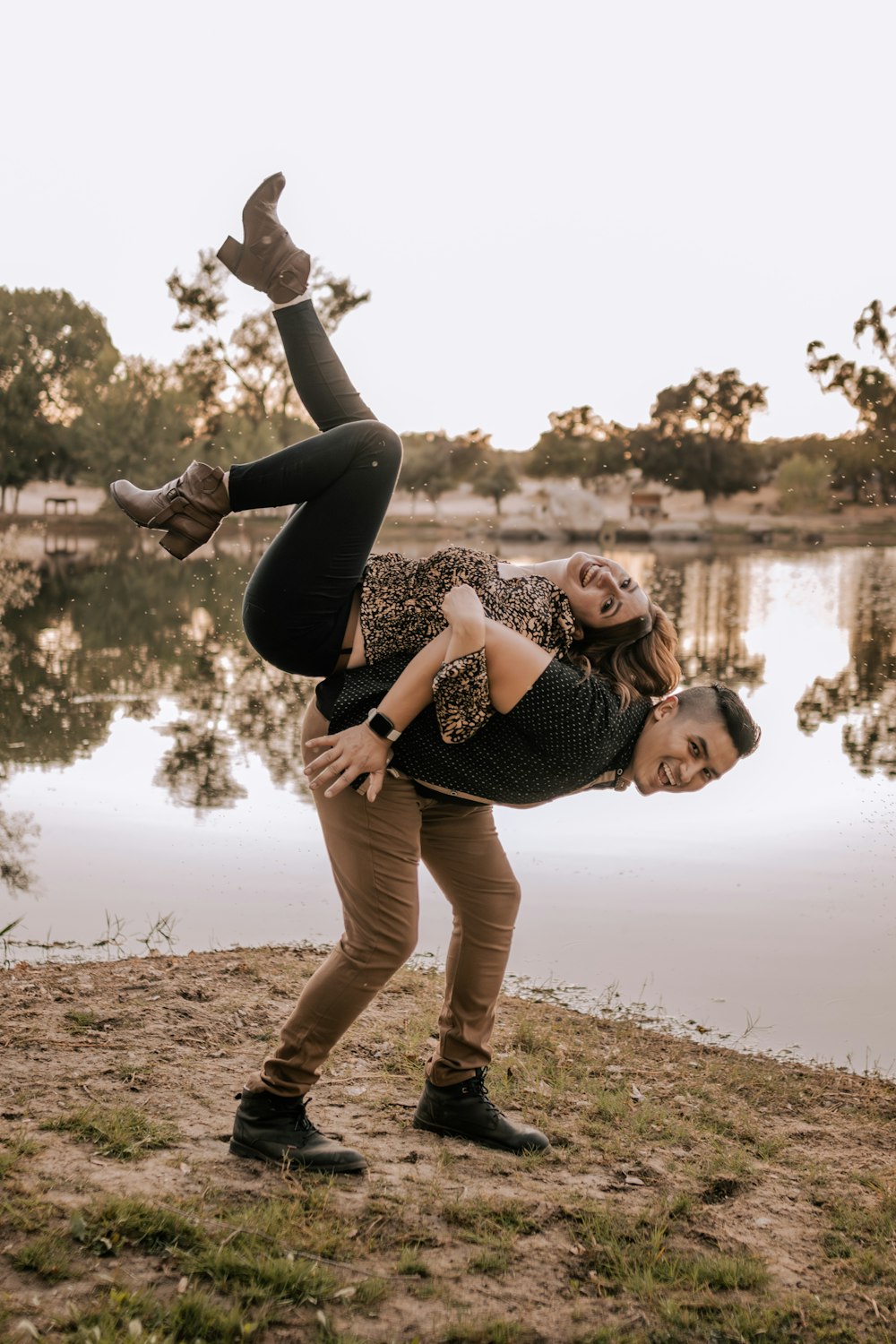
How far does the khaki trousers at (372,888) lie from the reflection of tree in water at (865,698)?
11.3 m

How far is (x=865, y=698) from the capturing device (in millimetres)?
20141

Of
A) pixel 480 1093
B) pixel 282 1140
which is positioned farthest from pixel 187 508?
pixel 480 1093

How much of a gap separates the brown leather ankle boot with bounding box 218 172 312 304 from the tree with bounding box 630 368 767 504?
4248 cm

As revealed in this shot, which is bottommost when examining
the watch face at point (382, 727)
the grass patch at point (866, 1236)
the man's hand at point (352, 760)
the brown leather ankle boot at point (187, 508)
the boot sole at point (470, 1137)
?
the grass patch at point (866, 1236)

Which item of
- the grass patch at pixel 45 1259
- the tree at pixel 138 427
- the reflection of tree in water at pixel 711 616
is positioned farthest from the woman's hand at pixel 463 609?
the tree at pixel 138 427

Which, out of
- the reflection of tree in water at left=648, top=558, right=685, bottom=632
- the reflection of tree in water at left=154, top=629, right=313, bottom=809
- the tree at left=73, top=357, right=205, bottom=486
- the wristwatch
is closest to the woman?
the wristwatch

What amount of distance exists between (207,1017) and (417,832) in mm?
1819

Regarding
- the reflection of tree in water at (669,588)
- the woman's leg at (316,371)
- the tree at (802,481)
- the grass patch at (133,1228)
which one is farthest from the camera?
the tree at (802,481)

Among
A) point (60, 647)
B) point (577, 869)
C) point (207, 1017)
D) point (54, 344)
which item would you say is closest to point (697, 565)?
point (60, 647)

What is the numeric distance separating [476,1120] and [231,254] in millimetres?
2526

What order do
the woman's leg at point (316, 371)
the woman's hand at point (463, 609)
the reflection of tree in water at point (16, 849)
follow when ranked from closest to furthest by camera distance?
the woman's hand at point (463, 609) → the woman's leg at point (316, 371) → the reflection of tree in water at point (16, 849)

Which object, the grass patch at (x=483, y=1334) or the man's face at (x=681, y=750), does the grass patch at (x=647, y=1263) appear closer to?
the grass patch at (x=483, y=1334)

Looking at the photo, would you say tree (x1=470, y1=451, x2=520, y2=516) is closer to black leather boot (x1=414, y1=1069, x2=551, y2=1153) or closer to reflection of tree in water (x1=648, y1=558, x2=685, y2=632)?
reflection of tree in water (x1=648, y1=558, x2=685, y2=632)

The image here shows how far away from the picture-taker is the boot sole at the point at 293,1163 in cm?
317
